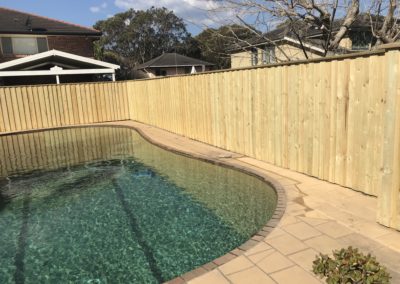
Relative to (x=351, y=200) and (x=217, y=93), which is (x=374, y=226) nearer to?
(x=351, y=200)

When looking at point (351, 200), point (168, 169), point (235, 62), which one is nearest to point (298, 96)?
point (351, 200)

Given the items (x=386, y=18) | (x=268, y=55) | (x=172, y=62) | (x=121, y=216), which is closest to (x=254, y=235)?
(x=121, y=216)

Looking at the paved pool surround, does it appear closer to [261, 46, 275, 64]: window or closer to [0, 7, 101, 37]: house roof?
[261, 46, 275, 64]: window

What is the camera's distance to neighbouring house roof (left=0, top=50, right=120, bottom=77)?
61.3 feet

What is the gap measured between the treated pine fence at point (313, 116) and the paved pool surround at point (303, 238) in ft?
0.95

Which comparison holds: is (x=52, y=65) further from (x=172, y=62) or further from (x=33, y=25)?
(x=172, y=62)

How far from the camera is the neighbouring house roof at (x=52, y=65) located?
18672mm

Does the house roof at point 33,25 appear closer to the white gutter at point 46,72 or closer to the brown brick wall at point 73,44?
the brown brick wall at point 73,44

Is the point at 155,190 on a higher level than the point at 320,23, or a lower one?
lower

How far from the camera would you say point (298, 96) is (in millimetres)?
5992

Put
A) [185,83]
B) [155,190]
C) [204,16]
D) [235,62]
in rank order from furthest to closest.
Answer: [235,62] → [185,83] → [204,16] → [155,190]

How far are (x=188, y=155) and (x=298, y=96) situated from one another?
3.35 m

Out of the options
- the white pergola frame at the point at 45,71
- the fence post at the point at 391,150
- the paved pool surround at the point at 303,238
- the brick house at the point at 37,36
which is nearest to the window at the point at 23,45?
the brick house at the point at 37,36

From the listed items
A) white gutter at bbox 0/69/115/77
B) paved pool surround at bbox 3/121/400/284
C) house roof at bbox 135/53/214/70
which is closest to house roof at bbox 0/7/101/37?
white gutter at bbox 0/69/115/77
